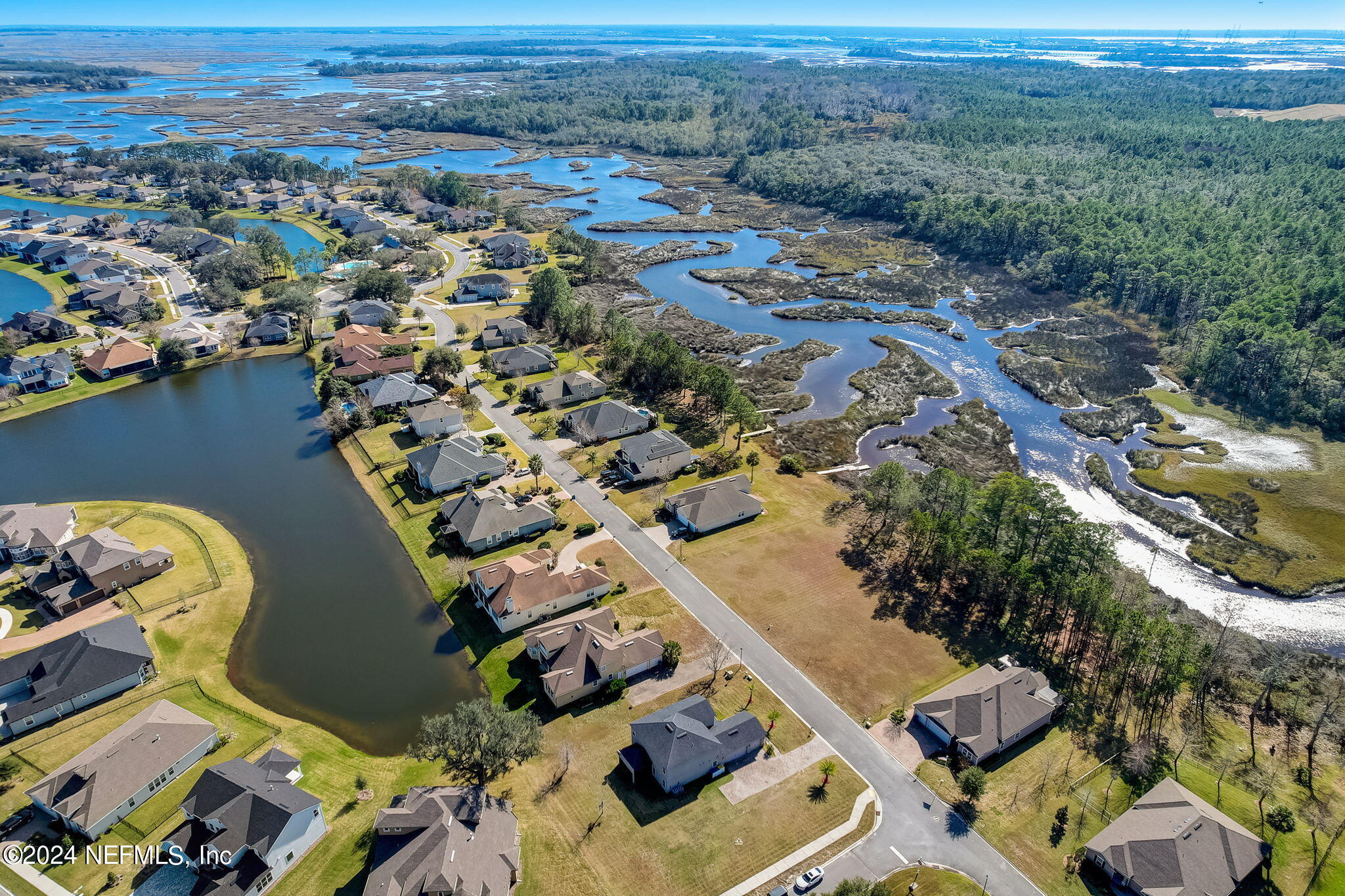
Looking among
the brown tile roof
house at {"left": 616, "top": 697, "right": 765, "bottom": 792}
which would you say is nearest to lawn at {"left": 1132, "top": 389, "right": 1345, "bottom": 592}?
house at {"left": 616, "top": 697, "right": 765, "bottom": 792}

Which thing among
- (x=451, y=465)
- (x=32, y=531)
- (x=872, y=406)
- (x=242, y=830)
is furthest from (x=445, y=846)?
(x=872, y=406)

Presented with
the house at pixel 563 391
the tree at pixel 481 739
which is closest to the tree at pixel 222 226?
the house at pixel 563 391

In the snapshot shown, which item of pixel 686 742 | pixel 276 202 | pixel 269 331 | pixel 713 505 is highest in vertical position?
pixel 276 202

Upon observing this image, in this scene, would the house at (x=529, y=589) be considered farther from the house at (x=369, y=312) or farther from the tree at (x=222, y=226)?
the tree at (x=222, y=226)

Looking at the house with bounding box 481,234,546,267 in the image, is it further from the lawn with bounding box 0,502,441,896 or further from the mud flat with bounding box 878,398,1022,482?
the lawn with bounding box 0,502,441,896

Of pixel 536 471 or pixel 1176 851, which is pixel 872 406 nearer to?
pixel 536 471

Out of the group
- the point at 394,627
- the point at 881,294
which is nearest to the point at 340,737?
the point at 394,627

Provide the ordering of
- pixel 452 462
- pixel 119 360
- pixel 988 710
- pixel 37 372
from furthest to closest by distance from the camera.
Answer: pixel 119 360
pixel 37 372
pixel 452 462
pixel 988 710
